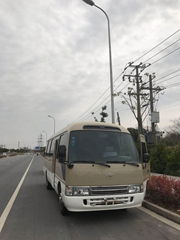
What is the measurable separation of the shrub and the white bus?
3.56 ft

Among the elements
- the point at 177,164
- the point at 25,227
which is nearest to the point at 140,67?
the point at 177,164

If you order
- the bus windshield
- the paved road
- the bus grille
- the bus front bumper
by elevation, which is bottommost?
the paved road

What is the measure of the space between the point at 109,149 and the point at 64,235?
8.23 feet

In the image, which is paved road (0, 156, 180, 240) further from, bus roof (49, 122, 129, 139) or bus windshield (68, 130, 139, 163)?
bus roof (49, 122, 129, 139)

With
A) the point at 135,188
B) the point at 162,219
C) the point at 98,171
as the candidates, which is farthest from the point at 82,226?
the point at 162,219

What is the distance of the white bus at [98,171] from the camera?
23.3 feet

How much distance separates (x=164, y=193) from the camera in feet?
28.1

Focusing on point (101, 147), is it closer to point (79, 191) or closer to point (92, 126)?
point (92, 126)

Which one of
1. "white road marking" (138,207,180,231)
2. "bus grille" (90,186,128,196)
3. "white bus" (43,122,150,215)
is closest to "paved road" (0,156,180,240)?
"white road marking" (138,207,180,231)

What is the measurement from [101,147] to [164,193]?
2.30 meters

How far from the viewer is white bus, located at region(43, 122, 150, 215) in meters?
7.10

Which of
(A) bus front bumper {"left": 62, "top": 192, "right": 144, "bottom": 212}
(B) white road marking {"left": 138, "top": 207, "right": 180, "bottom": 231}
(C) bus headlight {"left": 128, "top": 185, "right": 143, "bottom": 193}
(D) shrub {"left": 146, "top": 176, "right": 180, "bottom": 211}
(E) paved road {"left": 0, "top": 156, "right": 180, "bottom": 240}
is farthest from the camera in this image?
(D) shrub {"left": 146, "top": 176, "right": 180, "bottom": 211}

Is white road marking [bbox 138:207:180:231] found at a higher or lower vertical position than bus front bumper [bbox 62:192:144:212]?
lower

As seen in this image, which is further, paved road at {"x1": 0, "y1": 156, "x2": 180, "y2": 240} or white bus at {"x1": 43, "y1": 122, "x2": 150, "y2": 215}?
white bus at {"x1": 43, "y1": 122, "x2": 150, "y2": 215}
